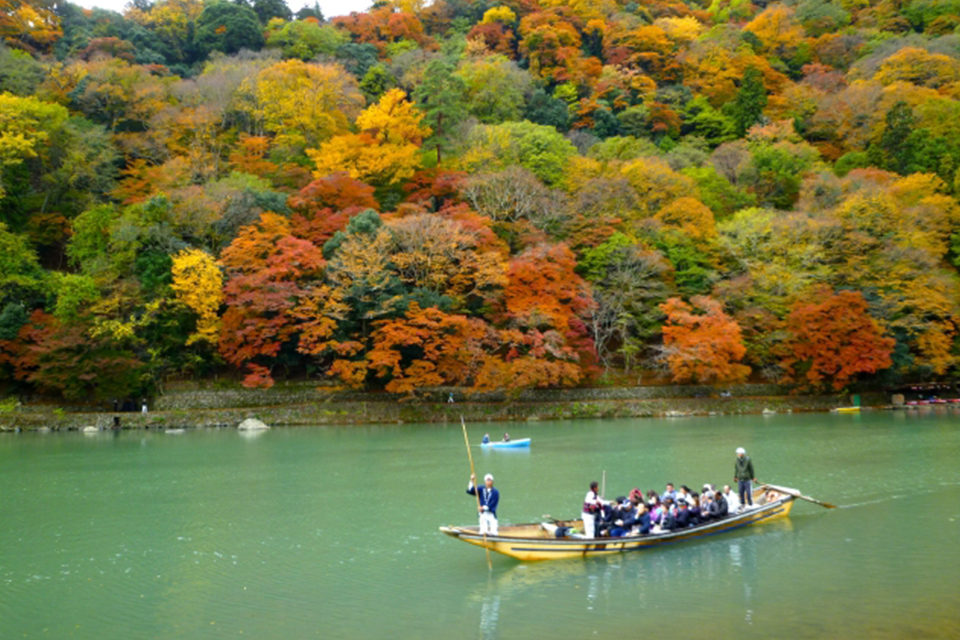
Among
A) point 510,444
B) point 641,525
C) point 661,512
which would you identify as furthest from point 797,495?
point 510,444

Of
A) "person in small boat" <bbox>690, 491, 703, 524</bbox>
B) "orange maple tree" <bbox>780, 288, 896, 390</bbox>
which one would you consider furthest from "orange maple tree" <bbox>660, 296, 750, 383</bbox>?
"person in small boat" <bbox>690, 491, 703, 524</bbox>

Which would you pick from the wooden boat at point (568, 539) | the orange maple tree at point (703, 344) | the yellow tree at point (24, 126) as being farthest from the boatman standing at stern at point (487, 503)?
the yellow tree at point (24, 126)

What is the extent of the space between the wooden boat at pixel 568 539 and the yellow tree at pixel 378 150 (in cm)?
3852

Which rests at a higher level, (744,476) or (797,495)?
(744,476)

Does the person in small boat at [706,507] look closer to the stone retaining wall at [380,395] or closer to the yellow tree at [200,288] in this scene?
the stone retaining wall at [380,395]

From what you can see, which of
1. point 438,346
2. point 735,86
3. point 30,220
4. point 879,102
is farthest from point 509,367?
point 735,86

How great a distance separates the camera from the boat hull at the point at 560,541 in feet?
42.4

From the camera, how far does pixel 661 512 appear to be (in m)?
14.7

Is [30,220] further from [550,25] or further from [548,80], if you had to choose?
[550,25]

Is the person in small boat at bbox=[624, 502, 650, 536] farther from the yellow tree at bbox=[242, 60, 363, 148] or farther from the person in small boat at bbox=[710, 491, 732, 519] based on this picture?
the yellow tree at bbox=[242, 60, 363, 148]

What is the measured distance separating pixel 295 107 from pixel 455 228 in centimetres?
2293

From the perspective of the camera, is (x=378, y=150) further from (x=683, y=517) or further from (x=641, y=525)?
(x=641, y=525)

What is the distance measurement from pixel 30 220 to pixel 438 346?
2859 centimetres

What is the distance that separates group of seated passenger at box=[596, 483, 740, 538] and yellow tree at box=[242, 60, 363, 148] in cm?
4700
